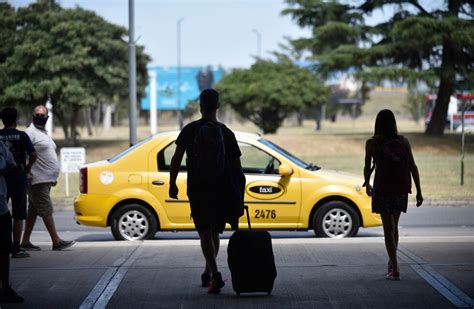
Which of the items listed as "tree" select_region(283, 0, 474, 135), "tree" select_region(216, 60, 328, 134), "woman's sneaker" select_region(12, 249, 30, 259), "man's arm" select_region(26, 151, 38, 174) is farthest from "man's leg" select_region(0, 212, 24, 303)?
"tree" select_region(216, 60, 328, 134)

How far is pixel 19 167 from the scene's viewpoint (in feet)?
32.4

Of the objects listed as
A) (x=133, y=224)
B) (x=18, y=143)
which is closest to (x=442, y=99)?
(x=133, y=224)

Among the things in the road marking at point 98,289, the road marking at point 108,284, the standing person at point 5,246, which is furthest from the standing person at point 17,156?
the standing person at point 5,246

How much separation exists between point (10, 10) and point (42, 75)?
16.9 feet

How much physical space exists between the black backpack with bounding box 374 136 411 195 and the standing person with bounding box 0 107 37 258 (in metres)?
3.81

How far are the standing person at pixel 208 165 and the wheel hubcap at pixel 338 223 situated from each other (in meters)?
4.68

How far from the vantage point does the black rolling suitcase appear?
7.61 meters

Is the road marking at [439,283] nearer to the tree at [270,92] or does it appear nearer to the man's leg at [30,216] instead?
the man's leg at [30,216]

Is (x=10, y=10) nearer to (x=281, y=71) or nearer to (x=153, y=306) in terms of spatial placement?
(x=281, y=71)

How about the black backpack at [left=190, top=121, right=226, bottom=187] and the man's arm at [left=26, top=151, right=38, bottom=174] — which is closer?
the black backpack at [left=190, top=121, right=226, bottom=187]

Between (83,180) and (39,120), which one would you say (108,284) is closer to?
(39,120)

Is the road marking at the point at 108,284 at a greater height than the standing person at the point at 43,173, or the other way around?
the standing person at the point at 43,173

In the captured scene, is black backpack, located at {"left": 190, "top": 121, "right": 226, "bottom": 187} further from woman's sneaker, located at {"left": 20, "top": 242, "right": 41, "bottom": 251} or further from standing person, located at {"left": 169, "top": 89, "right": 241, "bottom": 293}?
woman's sneaker, located at {"left": 20, "top": 242, "right": 41, "bottom": 251}

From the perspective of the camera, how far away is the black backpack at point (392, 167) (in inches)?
333
